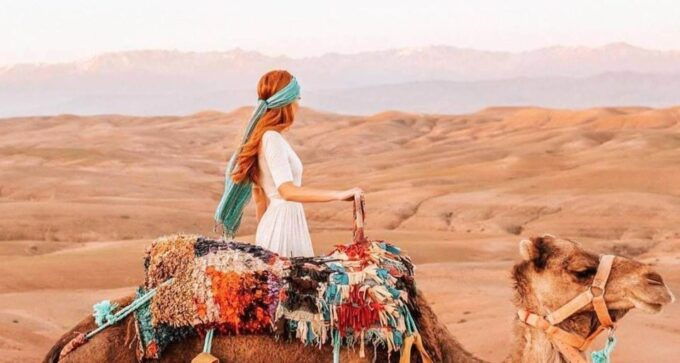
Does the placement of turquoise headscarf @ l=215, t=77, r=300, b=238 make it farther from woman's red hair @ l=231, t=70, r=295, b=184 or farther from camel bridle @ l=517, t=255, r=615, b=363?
camel bridle @ l=517, t=255, r=615, b=363

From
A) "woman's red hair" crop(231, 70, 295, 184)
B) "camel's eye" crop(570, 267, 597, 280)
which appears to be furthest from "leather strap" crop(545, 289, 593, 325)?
"woman's red hair" crop(231, 70, 295, 184)

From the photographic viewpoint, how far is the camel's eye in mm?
5148

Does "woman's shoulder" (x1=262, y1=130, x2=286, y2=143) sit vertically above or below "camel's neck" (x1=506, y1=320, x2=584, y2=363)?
above

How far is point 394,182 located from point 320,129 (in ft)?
229

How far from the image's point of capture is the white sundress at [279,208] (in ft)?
18.4

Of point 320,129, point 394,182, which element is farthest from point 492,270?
point 320,129

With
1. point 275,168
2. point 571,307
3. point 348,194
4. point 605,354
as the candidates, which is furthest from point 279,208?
point 605,354

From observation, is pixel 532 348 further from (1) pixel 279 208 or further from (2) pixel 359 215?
(1) pixel 279 208

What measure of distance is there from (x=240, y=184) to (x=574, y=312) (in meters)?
2.36

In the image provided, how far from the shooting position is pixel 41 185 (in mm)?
50625

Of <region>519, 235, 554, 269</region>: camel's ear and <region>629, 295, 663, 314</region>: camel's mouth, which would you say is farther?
<region>519, 235, 554, 269</region>: camel's ear

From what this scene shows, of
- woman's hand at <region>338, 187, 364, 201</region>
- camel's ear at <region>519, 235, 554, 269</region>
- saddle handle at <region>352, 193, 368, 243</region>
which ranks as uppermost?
woman's hand at <region>338, 187, 364, 201</region>

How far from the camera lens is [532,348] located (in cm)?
518

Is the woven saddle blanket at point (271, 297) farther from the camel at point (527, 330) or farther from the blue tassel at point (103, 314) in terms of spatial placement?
the blue tassel at point (103, 314)
